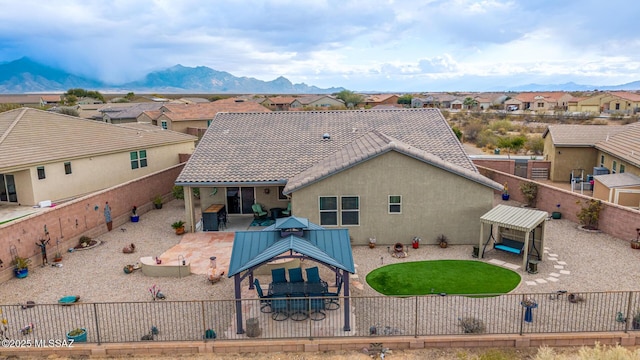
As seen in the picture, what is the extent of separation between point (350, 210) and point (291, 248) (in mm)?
7415

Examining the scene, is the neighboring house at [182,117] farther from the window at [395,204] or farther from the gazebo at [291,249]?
the gazebo at [291,249]

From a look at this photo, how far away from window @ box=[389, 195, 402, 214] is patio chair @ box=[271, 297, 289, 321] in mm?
7629

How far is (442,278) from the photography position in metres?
14.2

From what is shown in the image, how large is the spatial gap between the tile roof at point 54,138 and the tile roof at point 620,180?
90.7 ft

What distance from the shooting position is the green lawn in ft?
43.8

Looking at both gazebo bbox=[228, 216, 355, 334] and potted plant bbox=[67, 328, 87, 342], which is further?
gazebo bbox=[228, 216, 355, 334]

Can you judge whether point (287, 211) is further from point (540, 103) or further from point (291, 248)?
point (540, 103)

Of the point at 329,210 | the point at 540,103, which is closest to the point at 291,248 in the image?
the point at 329,210

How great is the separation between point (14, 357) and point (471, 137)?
5233 cm

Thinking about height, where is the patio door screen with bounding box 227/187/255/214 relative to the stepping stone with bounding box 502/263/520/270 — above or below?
above

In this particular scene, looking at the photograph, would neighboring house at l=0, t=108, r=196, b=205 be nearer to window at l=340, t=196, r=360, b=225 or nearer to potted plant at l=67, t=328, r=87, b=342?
potted plant at l=67, t=328, r=87, b=342

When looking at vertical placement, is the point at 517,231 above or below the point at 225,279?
above

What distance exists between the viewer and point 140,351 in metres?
9.99

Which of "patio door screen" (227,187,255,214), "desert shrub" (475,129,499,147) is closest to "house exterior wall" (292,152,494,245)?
"patio door screen" (227,187,255,214)
